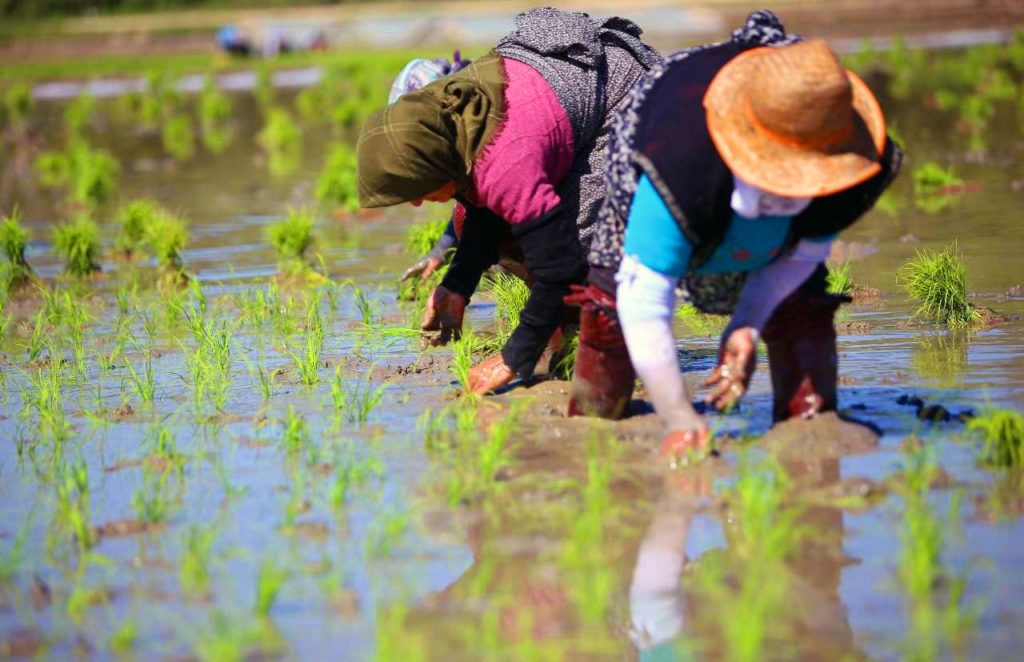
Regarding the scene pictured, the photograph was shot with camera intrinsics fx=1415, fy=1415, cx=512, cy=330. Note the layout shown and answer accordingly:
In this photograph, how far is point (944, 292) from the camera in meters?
4.93

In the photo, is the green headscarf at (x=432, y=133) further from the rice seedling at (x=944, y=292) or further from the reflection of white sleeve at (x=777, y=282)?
the rice seedling at (x=944, y=292)

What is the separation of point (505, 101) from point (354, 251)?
3.71 metres

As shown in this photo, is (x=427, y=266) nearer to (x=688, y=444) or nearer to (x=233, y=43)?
(x=688, y=444)

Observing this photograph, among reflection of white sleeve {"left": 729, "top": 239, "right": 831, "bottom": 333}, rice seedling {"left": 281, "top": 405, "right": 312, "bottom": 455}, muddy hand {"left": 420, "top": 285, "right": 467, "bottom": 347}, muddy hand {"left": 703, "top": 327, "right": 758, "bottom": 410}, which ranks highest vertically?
reflection of white sleeve {"left": 729, "top": 239, "right": 831, "bottom": 333}

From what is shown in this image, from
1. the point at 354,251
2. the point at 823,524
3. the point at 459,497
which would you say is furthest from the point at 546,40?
the point at 354,251

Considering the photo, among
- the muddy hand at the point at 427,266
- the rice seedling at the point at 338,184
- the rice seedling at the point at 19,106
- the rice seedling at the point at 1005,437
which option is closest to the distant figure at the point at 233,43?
the rice seedling at the point at 19,106

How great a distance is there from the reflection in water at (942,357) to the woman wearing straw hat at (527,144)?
1108 millimetres

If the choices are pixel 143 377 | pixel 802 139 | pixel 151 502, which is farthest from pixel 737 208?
pixel 143 377

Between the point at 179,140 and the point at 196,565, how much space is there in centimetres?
1346

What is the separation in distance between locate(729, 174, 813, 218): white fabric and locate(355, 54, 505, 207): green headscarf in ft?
3.34

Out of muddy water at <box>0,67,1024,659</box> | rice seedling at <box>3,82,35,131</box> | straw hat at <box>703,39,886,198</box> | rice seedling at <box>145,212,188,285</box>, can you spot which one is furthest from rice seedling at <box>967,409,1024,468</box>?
rice seedling at <box>3,82,35,131</box>

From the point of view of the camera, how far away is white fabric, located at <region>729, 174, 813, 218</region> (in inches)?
121

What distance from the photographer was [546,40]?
4.11 meters

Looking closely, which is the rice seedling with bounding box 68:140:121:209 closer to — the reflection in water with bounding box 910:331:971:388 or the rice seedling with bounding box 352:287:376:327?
the rice seedling with bounding box 352:287:376:327
